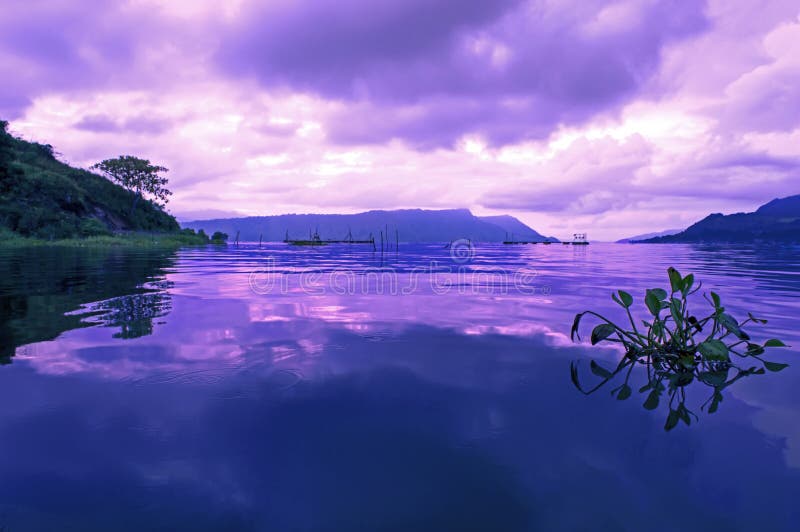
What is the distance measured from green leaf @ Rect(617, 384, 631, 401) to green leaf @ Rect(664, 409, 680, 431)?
24.9 inches

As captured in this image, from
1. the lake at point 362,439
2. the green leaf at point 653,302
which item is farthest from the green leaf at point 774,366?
the green leaf at point 653,302

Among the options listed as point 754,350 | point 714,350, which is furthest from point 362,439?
point 754,350

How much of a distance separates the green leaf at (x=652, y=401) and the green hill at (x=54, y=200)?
190 feet

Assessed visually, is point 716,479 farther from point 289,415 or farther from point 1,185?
point 1,185

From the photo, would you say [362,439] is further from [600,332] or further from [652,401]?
[600,332]

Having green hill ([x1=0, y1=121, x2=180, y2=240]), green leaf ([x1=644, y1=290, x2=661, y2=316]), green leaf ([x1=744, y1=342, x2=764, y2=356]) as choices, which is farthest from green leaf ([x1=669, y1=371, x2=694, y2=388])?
green hill ([x1=0, y1=121, x2=180, y2=240])

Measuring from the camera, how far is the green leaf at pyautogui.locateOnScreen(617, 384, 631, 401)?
19.8 feet

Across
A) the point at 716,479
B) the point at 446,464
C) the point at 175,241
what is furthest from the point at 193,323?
the point at 175,241

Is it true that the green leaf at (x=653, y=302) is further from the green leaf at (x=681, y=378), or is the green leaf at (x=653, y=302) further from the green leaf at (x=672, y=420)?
the green leaf at (x=672, y=420)

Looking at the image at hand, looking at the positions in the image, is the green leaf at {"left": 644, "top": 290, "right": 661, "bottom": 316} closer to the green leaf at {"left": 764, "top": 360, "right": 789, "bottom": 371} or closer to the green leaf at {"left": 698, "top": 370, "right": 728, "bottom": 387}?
the green leaf at {"left": 698, "top": 370, "right": 728, "bottom": 387}

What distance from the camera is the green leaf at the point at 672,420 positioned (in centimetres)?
510

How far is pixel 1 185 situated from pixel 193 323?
167 feet

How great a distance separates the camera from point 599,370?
7.38 metres

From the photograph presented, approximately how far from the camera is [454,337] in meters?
9.92
